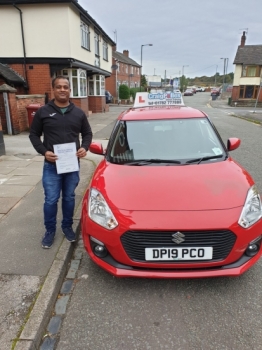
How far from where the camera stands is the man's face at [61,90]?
9.25ft

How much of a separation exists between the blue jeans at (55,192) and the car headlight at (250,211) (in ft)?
5.93

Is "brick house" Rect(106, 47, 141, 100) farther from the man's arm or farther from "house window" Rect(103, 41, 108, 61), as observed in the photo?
the man's arm

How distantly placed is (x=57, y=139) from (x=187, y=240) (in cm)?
168

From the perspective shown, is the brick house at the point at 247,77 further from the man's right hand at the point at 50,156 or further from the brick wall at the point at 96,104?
the man's right hand at the point at 50,156

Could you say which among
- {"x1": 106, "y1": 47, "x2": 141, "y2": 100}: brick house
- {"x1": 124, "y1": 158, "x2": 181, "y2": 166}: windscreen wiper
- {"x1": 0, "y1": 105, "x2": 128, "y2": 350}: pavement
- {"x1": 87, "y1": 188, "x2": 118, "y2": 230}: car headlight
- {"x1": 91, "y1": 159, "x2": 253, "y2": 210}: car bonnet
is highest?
{"x1": 106, "y1": 47, "x2": 141, "y2": 100}: brick house

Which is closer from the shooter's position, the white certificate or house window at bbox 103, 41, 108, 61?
the white certificate

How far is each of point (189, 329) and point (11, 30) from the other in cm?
1556

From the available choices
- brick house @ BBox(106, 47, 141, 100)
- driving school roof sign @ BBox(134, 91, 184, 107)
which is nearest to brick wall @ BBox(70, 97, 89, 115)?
driving school roof sign @ BBox(134, 91, 184, 107)

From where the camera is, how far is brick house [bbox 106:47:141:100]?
39781mm

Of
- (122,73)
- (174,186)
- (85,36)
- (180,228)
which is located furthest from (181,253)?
(122,73)

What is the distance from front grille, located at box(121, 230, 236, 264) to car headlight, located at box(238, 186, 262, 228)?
0.17m

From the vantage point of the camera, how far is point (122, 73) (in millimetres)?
45750

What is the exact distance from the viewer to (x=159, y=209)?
240 centimetres

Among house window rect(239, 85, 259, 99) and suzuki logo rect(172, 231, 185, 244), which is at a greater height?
house window rect(239, 85, 259, 99)
